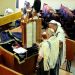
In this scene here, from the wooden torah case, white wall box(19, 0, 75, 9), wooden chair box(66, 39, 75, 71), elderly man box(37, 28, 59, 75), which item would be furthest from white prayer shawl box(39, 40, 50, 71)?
white wall box(19, 0, 75, 9)

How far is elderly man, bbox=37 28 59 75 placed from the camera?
2920 millimetres

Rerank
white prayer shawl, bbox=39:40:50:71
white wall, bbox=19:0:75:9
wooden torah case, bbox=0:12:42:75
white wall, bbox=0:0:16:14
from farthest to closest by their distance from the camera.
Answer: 1. white wall, bbox=19:0:75:9
2. white wall, bbox=0:0:16:14
3. wooden torah case, bbox=0:12:42:75
4. white prayer shawl, bbox=39:40:50:71

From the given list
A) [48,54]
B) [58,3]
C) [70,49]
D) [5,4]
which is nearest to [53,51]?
[48,54]

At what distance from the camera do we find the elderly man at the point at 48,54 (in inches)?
115

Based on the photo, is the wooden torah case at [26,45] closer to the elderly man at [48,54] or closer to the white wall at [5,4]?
the elderly man at [48,54]

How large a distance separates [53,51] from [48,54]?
11cm

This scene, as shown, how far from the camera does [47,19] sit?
6.35 metres

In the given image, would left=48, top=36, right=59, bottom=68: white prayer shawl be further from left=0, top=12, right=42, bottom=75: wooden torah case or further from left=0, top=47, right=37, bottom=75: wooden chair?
left=0, top=47, right=37, bottom=75: wooden chair

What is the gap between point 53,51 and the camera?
9.86 ft

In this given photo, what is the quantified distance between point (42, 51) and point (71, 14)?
331cm

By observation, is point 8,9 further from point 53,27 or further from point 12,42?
point 53,27

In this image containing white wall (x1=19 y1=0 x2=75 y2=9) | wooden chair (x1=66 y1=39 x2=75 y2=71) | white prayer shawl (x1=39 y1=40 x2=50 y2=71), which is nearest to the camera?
white prayer shawl (x1=39 y1=40 x2=50 y2=71)

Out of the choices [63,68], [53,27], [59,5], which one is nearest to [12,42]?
[53,27]

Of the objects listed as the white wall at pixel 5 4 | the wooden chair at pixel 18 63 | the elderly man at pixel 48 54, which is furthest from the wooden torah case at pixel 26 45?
the white wall at pixel 5 4
